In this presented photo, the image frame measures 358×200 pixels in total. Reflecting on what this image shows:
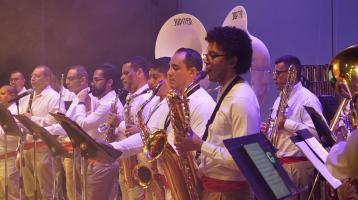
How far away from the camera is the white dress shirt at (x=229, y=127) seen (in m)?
3.75

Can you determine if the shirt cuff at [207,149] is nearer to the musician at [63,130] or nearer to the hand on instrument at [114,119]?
the hand on instrument at [114,119]

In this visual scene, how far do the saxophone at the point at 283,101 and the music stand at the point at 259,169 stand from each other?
2.98m

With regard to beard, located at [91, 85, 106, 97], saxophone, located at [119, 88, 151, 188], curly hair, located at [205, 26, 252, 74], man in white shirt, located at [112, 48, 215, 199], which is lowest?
saxophone, located at [119, 88, 151, 188]

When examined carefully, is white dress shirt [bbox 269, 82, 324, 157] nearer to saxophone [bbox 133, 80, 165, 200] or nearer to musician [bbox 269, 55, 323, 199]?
musician [bbox 269, 55, 323, 199]

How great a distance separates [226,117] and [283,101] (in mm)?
2612

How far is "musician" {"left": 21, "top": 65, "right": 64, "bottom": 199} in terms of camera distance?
816cm

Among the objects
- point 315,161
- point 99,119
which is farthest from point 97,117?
point 315,161

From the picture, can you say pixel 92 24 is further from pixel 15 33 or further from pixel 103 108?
pixel 103 108

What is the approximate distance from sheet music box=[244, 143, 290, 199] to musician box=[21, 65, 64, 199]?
511cm

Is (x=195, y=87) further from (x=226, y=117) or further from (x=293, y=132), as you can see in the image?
(x=293, y=132)

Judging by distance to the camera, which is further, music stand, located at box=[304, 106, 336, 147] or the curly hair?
music stand, located at box=[304, 106, 336, 147]

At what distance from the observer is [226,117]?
Result: 384 centimetres

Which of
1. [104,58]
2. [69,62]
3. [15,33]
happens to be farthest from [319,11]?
[15,33]

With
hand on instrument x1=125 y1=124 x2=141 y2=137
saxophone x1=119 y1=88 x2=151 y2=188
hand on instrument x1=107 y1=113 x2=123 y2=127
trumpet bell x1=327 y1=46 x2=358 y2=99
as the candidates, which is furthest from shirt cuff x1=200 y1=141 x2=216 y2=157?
hand on instrument x1=107 y1=113 x2=123 y2=127
